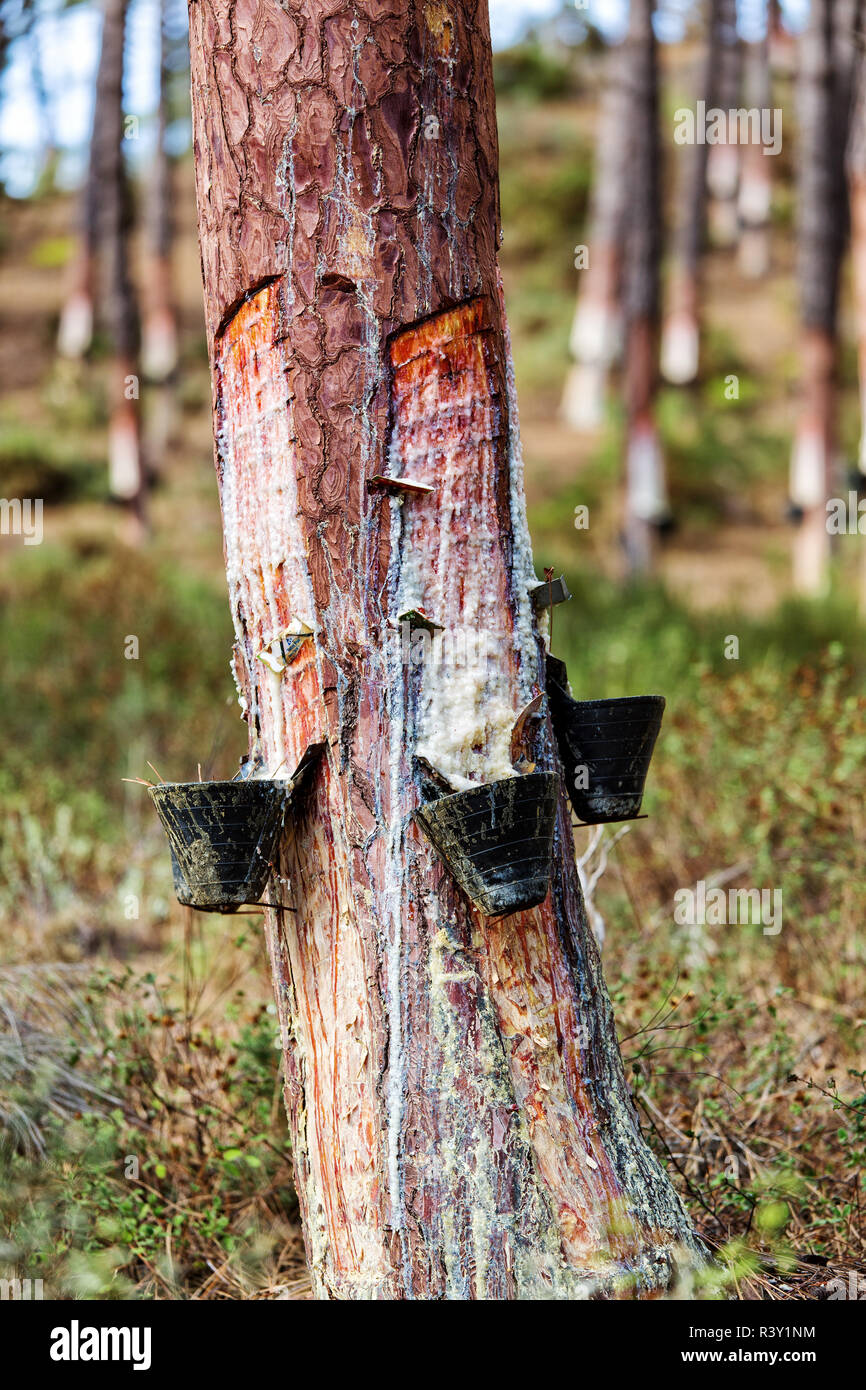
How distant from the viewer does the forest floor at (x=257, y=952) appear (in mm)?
2793

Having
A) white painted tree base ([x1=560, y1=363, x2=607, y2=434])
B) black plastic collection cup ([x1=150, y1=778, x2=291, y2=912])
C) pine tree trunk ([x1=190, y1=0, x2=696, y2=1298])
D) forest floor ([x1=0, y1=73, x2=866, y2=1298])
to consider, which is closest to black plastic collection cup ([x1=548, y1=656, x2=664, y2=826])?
pine tree trunk ([x1=190, y1=0, x2=696, y2=1298])

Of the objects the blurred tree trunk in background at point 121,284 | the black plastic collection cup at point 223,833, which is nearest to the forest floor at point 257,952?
the black plastic collection cup at point 223,833

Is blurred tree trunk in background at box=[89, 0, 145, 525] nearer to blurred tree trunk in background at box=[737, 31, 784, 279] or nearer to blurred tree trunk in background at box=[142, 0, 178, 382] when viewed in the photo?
blurred tree trunk in background at box=[142, 0, 178, 382]

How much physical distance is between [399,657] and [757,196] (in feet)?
76.8

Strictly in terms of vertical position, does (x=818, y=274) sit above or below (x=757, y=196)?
below

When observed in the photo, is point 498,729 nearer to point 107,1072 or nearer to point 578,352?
point 107,1072

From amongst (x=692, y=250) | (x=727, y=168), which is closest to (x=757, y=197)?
(x=727, y=168)

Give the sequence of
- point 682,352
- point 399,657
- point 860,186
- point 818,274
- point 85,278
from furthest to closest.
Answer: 1. point 85,278
2. point 682,352
3. point 818,274
4. point 860,186
5. point 399,657

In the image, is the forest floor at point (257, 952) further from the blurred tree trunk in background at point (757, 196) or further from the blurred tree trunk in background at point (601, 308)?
the blurred tree trunk in background at point (757, 196)

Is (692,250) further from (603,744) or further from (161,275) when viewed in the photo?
(603,744)

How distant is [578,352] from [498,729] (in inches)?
666

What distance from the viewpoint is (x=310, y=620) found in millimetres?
2166

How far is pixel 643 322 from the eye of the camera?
11.3 m

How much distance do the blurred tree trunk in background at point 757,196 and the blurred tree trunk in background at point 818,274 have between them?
12507 mm
